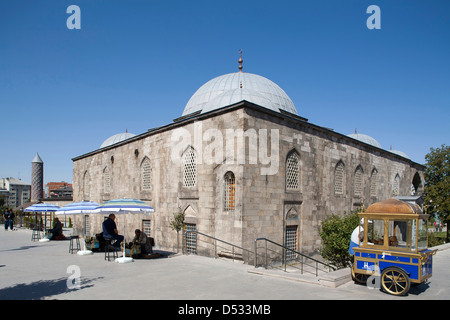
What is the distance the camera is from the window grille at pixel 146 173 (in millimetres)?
19641

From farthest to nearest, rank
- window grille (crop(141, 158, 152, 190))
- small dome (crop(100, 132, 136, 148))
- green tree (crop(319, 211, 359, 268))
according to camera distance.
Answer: small dome (crop(100, 132, 136, 148)), window grille (crop(141, 158, 152, 190)), green tree (crop(319, 211, 359, 268))

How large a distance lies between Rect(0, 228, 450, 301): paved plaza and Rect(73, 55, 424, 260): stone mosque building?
327 centimetres

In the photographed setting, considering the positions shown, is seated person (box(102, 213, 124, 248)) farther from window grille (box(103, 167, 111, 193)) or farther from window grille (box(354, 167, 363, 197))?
window grille (box(354, 167, 363, 197))

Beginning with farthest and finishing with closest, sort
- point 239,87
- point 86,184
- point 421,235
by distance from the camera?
point 86,184 → point 239,87 → point 421,235

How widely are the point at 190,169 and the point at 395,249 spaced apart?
33.5ft

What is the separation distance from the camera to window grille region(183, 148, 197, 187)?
16078 millimetres

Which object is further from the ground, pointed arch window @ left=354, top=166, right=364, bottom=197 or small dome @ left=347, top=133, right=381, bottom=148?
small dome @ left=347, top=133, right=381, bottom=148

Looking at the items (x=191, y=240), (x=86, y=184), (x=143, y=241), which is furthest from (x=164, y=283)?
(x=86, y=184)

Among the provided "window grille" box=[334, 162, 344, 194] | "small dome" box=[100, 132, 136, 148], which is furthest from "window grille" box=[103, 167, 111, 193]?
"window grille" box=[334, 162, 344, 194]

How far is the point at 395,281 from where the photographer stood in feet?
25.3

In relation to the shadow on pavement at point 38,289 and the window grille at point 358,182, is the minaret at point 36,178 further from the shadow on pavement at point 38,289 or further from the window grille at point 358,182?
the shadow on pavement at point 38,289

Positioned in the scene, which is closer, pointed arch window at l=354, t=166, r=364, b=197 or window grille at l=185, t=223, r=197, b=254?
window grille at l=185, t=223, r=197, b=254

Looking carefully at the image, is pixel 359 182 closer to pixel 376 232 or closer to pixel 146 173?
pixel 146 173
